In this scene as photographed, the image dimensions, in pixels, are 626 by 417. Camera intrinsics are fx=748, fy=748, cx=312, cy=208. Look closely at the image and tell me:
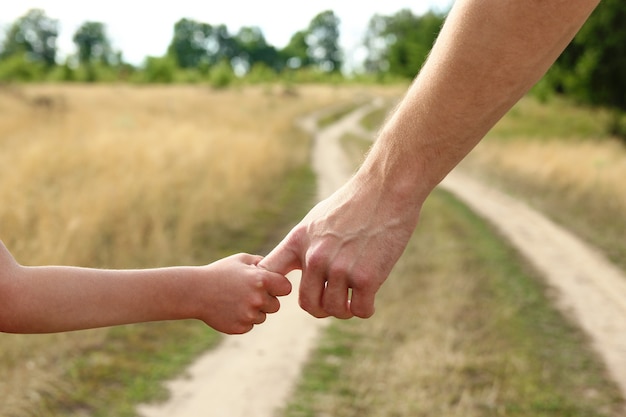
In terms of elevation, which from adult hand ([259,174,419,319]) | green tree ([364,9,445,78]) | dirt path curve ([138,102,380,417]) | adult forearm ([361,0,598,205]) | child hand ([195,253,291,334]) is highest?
adult forearm ([361,0,598,205])

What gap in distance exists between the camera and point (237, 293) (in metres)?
1.83

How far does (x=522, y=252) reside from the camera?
759cm

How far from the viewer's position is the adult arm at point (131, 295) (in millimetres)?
1615

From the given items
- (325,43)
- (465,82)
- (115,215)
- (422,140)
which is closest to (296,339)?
(115,215)

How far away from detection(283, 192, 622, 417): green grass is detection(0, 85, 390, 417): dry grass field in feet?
3.33

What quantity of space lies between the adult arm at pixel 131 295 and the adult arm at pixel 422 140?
9 cm

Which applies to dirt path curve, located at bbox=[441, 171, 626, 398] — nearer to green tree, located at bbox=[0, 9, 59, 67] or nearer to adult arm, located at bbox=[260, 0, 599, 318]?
adult arm, located at bbox=[260, 0, 599, 318]

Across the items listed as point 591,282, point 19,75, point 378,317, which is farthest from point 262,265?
point 19,75

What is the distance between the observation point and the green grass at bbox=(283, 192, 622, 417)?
4.10m

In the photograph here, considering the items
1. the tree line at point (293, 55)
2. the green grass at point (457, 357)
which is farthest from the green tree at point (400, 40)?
the green grass at point (457, 357)

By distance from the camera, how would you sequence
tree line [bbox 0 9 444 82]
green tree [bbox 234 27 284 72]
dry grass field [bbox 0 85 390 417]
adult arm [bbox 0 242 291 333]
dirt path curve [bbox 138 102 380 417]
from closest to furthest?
adult arm [bbox 0 242 291 333] → dirt path curve [bbox 138 102 380 417] → dry grass field [bbox 0 85 390 417] → tree line [bbox 0 9 444 82] → green tree [bbox 234 27 284 72]

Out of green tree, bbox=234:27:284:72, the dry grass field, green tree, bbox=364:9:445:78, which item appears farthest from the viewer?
green tree, bbox=234:27:284:72

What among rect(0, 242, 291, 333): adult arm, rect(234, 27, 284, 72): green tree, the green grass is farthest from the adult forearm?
rect(234, 27, 284, 72): green tree

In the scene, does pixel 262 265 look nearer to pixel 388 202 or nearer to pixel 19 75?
pixel 388 202
